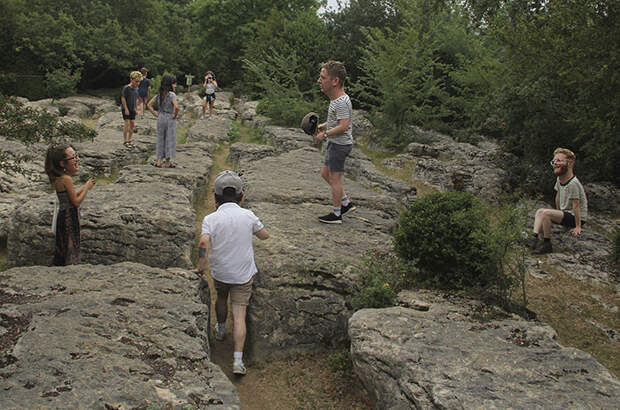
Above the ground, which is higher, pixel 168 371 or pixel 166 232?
pixel 166 232

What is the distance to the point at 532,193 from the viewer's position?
10594mm

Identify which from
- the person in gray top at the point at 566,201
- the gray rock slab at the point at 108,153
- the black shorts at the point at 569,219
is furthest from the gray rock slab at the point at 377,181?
the gray rock slab at the point at 108,153

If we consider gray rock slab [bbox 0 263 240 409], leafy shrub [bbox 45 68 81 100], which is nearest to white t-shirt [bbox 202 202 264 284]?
gray rock slab [bbox 0 263 240 409]

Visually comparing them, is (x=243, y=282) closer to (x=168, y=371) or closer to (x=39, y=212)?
(x=168, y=371)

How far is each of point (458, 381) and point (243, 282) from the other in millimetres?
2203

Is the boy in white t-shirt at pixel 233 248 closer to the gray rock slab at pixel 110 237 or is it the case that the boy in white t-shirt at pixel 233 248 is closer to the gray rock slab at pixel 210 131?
the gray rock slab at pixel 110 237

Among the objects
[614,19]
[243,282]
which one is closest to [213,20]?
[614,19]

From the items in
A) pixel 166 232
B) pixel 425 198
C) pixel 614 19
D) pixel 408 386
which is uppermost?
pixel 614 19

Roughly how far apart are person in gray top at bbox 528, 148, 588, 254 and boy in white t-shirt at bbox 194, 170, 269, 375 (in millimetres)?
4600

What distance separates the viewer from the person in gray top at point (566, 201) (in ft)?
22.5

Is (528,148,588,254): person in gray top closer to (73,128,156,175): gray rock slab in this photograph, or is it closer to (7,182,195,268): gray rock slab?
(7,182,195,268): gray rock slab

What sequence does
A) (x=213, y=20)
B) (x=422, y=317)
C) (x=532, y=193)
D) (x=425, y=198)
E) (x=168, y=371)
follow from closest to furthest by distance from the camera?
(x=168, y=371)
(x=422, y=317)
(x=425, y=198)
(x=532, y=193)
(x=213, y=20)

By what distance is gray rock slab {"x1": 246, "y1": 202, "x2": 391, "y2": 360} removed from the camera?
5.02 metres

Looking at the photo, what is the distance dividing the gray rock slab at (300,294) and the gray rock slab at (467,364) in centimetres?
70
